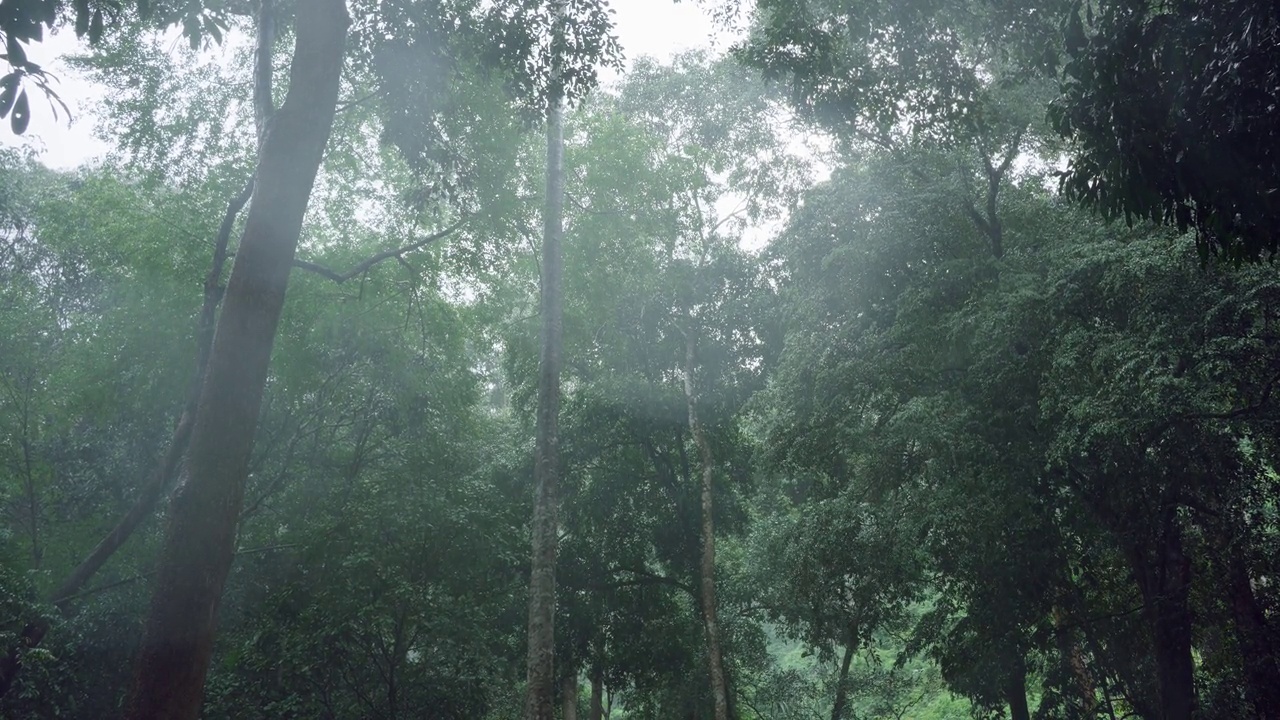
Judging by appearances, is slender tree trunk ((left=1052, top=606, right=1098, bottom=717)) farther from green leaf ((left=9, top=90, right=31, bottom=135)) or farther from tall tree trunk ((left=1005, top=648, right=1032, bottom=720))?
green leaf ((left=9, top=90, right=31, bottom=135))

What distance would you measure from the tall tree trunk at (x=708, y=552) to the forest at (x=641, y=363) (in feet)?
0.27

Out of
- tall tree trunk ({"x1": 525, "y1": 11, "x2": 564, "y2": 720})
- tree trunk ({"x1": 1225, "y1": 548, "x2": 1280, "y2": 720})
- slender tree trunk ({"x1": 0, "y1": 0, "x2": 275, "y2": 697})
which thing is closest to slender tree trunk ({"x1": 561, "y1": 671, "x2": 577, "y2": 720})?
tall tree trunk ({"x1": 525, "y1": 11, "x2": 564, "y2": 720})

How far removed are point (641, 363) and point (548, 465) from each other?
6.45m

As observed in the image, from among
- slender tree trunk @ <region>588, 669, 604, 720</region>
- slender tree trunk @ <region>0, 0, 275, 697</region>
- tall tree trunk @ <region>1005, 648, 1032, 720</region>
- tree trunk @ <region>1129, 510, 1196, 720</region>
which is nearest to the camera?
slender tree trunk @ <region>0, 0, 275, 697</region>

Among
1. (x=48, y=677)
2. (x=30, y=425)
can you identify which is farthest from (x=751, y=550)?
(x=30, y=425)

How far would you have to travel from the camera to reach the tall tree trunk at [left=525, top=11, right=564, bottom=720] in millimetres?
9594

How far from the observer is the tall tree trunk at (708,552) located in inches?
542

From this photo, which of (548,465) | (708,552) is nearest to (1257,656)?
(708,552)

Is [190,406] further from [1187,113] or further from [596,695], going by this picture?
[596,695]

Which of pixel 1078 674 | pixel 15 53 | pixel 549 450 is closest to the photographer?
pixel 15 53

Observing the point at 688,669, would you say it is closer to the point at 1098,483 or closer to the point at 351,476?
the point at 351,476

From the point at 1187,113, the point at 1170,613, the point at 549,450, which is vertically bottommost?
the point at 1170,613

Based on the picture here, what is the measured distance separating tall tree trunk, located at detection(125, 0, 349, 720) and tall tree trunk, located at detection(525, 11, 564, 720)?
3.81m

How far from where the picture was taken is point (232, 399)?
4.80m
